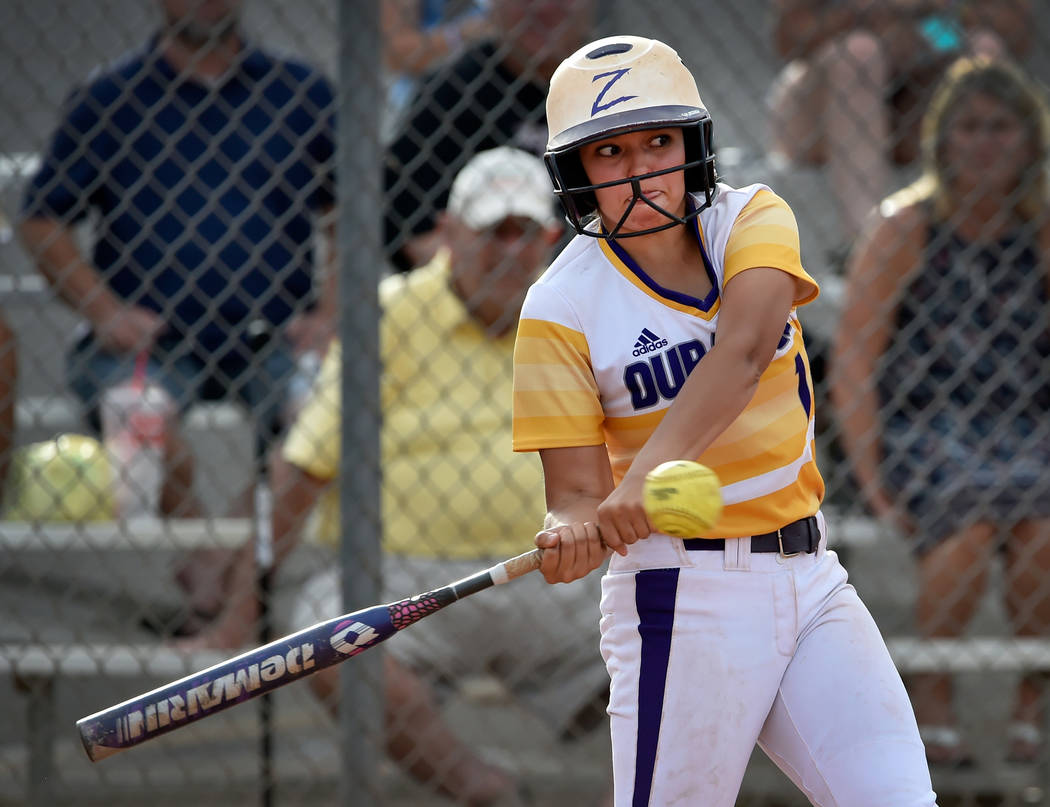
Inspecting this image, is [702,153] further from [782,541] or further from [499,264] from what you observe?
[499,264]

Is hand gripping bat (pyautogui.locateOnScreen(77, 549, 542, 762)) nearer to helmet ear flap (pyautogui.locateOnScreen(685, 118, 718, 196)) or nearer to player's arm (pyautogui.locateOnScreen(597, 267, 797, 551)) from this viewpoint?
player's arm (pyautogui.locateOnScreen(597, 267, 797, 551))

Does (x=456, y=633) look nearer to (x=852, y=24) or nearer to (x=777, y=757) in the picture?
(x=777, y=757)

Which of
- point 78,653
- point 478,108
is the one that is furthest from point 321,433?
point 478,108

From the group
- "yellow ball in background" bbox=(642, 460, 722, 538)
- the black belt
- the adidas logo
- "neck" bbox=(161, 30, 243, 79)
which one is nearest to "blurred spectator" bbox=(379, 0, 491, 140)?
"neck" bbox=(161, 30, 243, 79)

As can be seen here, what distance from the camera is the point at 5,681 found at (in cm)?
363

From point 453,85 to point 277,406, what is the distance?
944 mm

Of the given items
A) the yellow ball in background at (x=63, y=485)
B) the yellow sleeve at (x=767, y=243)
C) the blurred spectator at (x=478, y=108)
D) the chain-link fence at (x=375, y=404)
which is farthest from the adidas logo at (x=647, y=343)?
the yellow ball in background at (x=63, y=485)

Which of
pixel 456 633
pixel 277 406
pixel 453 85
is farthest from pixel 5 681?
pixel 453 85

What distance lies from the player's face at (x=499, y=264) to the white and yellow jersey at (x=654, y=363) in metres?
1.24

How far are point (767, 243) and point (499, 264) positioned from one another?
1403 millimetres

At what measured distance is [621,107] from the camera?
177cm

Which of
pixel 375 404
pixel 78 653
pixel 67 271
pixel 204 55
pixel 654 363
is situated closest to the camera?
pixel 654 363

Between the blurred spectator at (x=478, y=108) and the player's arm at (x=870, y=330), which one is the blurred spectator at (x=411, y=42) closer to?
the blurred spectator at (x=478, y=108)

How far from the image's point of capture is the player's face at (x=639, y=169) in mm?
1795
